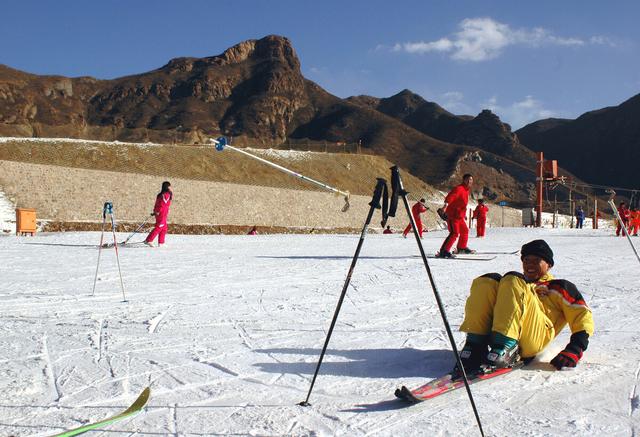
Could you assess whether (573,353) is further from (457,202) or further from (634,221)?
(634,221)

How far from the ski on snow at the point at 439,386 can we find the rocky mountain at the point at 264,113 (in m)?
102

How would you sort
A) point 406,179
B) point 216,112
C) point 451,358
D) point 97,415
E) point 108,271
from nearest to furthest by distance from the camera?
point 97,415 < point 451,358 < point 108,271 < point 406,179 < point 216,112

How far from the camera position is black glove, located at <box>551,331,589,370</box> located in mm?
3988

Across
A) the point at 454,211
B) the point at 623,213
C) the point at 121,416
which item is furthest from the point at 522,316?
the point at 623,213

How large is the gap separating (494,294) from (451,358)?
2.64ft

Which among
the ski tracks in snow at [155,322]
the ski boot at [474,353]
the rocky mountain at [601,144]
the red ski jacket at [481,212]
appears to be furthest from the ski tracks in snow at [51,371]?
the rocky mountain at [601,144]

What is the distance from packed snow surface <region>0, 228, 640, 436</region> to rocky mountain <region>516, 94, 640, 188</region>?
148034 millimetres

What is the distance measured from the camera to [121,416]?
A: 3111mm

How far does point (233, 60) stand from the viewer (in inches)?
6890

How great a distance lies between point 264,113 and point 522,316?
479ft

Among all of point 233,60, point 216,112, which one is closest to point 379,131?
point 216,112

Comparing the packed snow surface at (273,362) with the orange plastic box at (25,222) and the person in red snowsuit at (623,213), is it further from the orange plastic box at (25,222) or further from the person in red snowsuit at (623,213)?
the person in red snowsuit at (623,213)

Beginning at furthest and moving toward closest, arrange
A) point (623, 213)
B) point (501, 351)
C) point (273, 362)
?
point (623, 213), point (273, 362), point (501, 351)

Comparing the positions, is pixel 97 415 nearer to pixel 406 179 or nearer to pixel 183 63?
pixel 406 179
